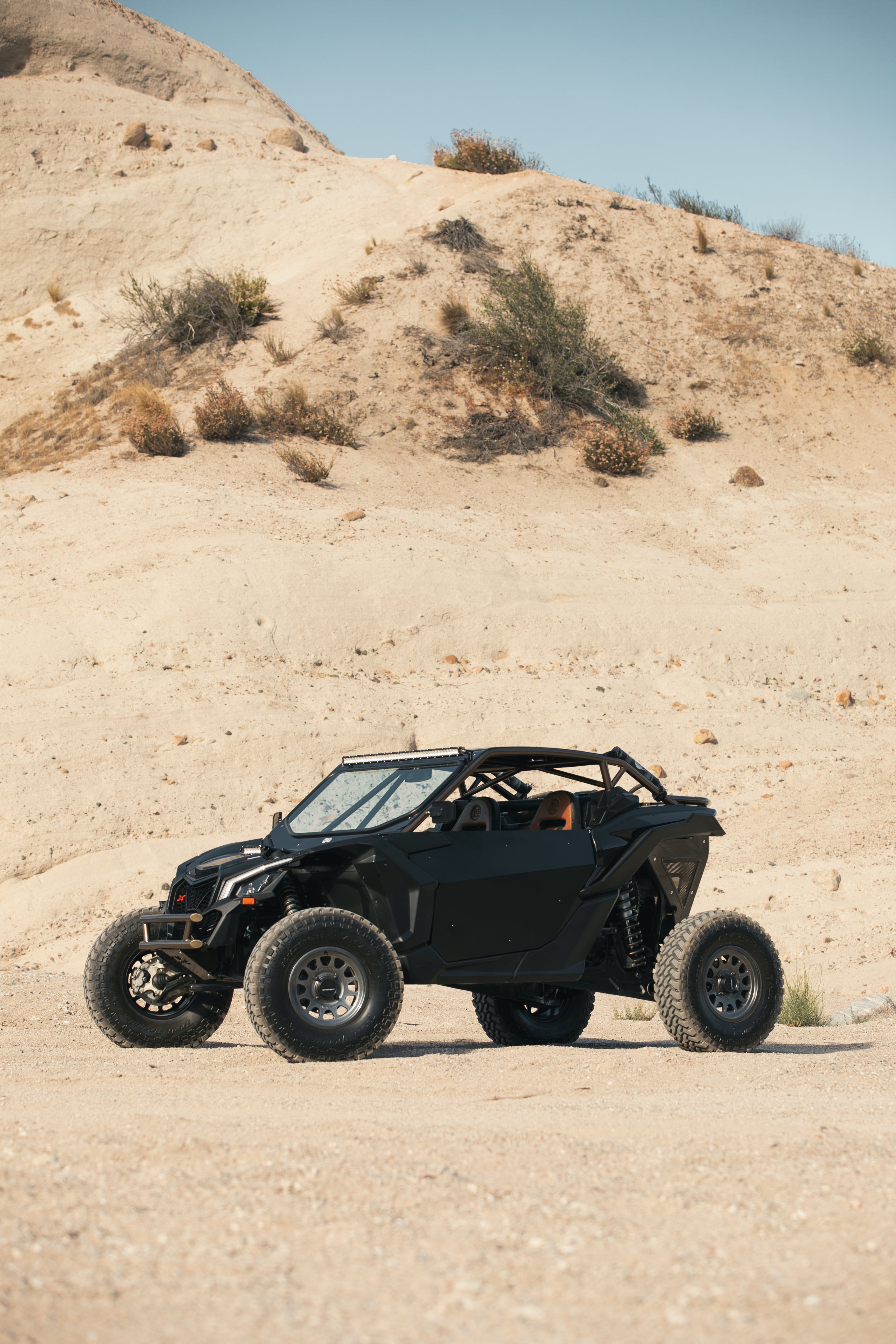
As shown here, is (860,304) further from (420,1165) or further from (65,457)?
(420,1165)

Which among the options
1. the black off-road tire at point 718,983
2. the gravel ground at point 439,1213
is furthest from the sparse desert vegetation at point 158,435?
the gravel ground at point 439,1213

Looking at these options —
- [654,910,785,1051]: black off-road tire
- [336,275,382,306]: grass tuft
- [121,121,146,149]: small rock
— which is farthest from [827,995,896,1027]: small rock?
[121,121,146,149]: small rock

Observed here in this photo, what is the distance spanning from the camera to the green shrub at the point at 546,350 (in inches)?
1090

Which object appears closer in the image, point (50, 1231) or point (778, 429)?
point (50, 1231)

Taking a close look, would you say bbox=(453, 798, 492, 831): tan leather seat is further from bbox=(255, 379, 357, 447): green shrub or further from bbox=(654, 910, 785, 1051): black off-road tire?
bbox=(255, 379, 357, 447): green shrub

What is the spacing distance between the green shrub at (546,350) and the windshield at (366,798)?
73.3 ft

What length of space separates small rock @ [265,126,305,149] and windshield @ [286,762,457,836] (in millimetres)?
42254

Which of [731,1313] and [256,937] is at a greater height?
[731,1313]

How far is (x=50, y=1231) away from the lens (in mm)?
2697

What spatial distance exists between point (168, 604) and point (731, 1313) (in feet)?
53.5

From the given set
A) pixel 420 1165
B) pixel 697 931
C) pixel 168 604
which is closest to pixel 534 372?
pixel 168 604

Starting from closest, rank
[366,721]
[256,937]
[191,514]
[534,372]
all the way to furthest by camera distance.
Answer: [256,937]
[366,721]
[191,514]
[534,372]

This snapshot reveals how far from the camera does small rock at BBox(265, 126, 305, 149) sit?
1688 inches

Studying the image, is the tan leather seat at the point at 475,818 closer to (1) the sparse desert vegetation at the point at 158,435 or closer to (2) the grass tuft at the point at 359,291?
(1) the sparse desert vegetation at the point at 158,435
